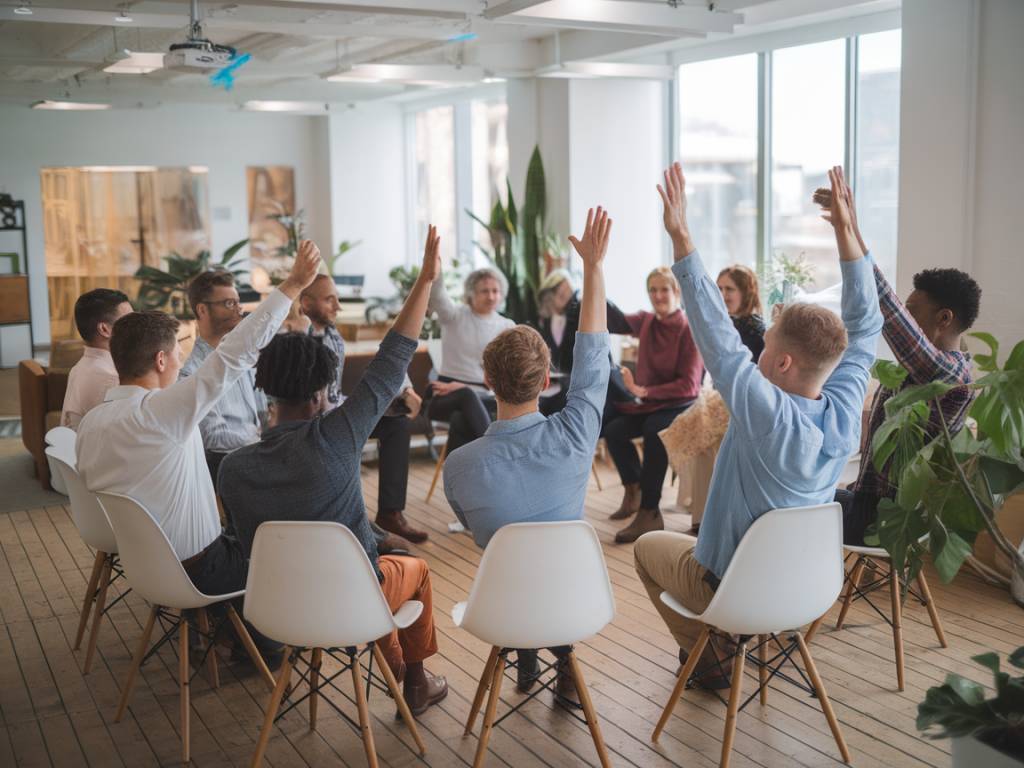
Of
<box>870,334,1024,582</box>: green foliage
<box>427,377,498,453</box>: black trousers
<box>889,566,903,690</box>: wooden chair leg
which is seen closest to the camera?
<box>870,334,1024,582</box>: green foliage

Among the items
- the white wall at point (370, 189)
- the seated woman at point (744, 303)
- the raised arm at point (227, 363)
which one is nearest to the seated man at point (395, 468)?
the seated woman at point (744, 303)

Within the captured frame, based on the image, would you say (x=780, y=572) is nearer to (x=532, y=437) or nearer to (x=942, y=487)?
(x=942, y=487)

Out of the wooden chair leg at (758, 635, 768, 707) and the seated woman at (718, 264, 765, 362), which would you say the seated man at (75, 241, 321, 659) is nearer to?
the wooden chair leg at (758, 635, 768, 707)

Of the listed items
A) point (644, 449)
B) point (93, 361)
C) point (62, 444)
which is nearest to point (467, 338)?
point (644, 449)

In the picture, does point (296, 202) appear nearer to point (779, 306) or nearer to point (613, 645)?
point (779, 306)

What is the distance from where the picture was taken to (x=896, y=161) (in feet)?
23.4

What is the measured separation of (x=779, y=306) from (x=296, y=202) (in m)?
10.3

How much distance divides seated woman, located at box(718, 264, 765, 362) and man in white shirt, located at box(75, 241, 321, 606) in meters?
2.78

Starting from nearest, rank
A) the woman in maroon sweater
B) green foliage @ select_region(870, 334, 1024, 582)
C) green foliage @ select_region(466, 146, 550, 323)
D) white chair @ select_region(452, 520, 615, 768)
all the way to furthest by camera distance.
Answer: white chair @ select_region(452, 520, 615, 768) → green foliage @ select_region(870, 334, 1024, 582) → the woman in maroon sweater → green foliage @ select_region(466, 146, 550, 323)

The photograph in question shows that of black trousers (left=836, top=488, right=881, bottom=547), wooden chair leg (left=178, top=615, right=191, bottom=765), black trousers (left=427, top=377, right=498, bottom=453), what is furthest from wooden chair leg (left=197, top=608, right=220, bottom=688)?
black trousers (left=427, top=377, right=498, bottom=453)

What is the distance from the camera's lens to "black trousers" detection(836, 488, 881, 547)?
12.8 feet

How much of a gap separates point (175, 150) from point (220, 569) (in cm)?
1151

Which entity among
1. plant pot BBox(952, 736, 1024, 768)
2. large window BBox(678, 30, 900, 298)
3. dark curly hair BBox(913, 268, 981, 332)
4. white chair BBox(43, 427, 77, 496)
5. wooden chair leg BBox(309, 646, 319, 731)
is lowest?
wooden chair leg BBox(309, 646, 319, 731)

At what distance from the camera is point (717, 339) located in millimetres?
2941
